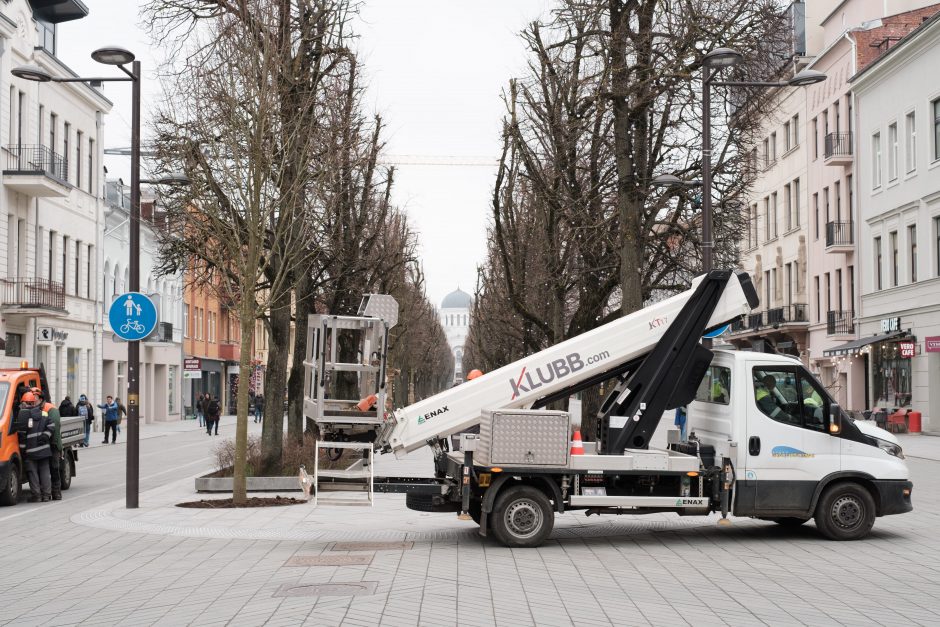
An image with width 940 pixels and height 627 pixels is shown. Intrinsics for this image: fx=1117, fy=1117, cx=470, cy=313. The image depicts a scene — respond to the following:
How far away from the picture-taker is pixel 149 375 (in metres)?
60.6

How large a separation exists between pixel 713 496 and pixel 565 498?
5.70ft

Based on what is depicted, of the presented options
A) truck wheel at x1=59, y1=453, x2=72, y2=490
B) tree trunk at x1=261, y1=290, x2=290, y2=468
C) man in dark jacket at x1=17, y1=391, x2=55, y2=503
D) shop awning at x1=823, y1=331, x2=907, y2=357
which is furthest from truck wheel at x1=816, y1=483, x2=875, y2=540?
shop awning at x1=823, y1=331, x2=907, y2=357

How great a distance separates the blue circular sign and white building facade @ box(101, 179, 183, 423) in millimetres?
29942

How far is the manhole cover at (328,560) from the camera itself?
1124cm

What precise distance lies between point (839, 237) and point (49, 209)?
3396 centimetres

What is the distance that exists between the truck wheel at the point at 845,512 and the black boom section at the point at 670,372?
195cm

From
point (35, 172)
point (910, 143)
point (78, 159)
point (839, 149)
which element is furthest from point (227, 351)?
point (910, 143)

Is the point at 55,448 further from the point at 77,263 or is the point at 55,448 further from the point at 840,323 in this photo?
the point at 840,323

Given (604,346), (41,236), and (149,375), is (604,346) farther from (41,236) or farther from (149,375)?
(149,375)

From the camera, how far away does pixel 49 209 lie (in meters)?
43.4

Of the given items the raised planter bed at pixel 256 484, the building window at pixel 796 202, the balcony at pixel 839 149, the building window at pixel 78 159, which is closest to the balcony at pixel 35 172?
the building window at pixel 78 159

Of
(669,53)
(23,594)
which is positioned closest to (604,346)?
(23,594)

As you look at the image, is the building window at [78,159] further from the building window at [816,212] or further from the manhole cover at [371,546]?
the manhole cover at [371,546]

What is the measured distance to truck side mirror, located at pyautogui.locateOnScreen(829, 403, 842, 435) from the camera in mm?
12889
